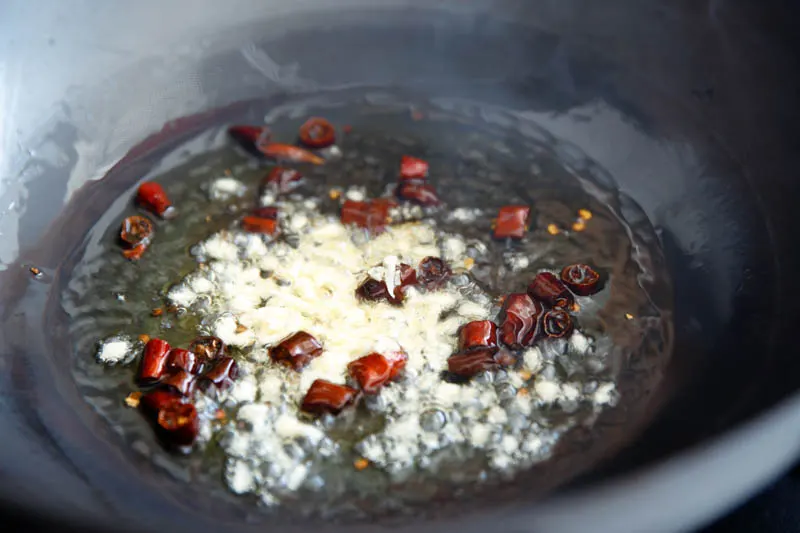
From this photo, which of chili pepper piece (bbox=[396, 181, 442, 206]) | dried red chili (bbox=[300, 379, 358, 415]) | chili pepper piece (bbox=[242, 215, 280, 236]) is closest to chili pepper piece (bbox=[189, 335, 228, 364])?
dried red chili (bbox=[300, 379, 358, 415])

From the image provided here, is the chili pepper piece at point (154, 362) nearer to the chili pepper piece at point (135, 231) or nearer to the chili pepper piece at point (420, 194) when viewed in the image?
the chili pepper piece at point (135, 231)

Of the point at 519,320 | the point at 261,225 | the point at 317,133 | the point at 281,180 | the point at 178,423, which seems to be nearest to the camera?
the point at 178,423

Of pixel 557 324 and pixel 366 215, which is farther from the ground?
pixel 366 215

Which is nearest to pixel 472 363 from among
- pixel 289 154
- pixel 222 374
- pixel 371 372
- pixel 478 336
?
pixel 478 336

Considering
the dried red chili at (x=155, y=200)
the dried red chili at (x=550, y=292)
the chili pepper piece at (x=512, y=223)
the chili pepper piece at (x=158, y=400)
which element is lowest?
the chili pepper piece at (x=158, y=400)

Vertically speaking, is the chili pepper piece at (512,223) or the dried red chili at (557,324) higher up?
the chili pepper piece at (512,223)

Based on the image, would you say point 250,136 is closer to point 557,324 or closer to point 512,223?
point 512,223

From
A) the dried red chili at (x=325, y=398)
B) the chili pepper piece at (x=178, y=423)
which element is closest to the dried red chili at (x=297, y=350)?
the dried red chili at (x=325, y=398)
